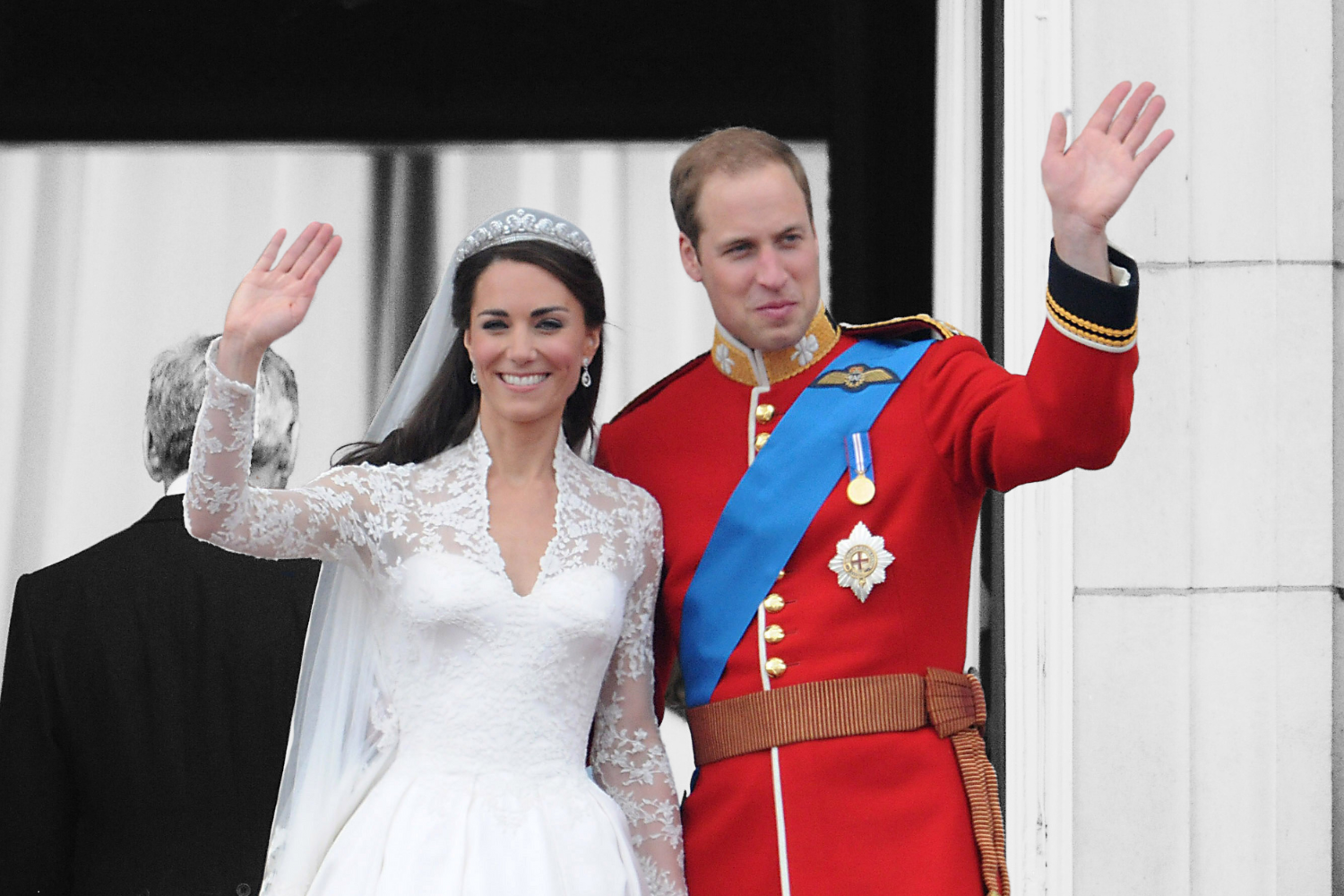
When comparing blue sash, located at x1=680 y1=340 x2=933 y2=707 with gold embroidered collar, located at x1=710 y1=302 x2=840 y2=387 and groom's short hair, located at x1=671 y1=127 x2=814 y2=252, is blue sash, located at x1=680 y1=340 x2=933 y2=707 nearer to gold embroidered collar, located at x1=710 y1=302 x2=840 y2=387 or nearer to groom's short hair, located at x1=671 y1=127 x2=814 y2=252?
gold embroidered collar, located at x1=710 y1=302 x2=840 y2=387

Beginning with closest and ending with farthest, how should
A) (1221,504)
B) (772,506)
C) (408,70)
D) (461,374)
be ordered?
(772,506)
(461,374)
(1221,504)
(408,70)

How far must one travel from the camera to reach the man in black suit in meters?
2.86

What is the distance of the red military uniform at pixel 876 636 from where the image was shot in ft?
7.34

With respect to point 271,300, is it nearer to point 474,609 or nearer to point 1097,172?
point 474,609

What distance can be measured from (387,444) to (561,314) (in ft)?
1.27

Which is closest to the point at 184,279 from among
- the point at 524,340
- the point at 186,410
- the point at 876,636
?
the point at 186,410

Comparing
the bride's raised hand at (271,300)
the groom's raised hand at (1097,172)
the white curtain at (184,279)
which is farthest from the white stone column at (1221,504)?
the white curtain at (184,279)

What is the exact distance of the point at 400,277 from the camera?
15.8 feet

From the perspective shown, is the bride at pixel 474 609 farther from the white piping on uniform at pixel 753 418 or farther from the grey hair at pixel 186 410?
the grey hair at pixel 186 410

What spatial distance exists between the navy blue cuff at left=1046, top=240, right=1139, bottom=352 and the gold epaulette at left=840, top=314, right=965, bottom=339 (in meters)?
0.46

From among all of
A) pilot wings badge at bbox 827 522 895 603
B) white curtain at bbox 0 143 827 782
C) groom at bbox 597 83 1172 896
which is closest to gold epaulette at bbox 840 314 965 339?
groom at bbox 597 83 1172 896

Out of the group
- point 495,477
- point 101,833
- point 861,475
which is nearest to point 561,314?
point 495,477

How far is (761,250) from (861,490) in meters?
0.41

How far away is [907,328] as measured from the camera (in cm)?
251
